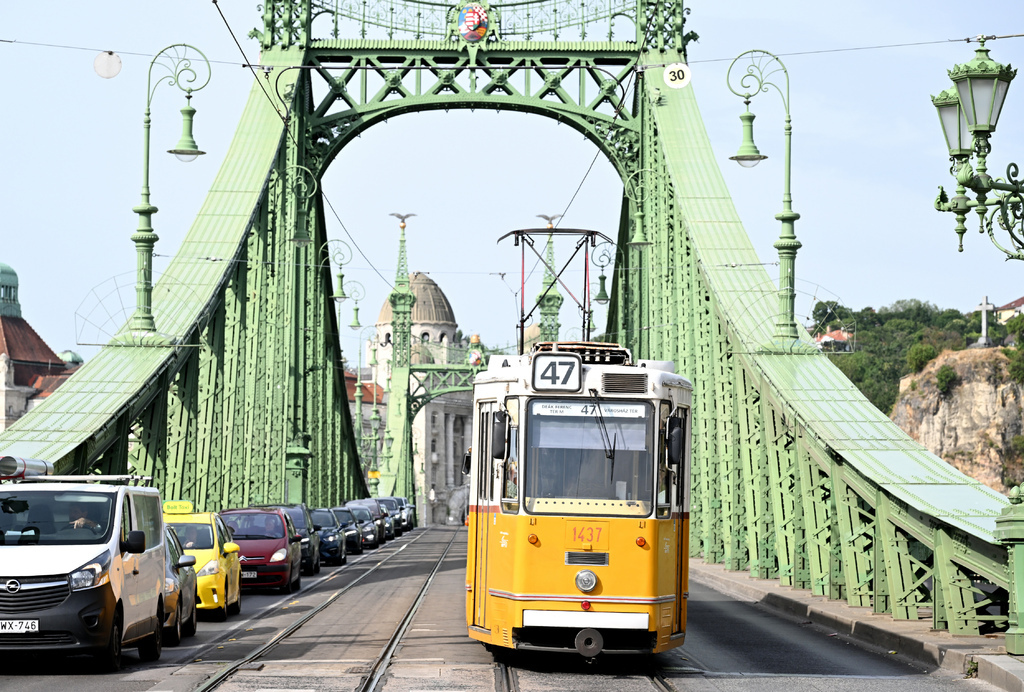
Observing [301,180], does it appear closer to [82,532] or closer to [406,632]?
[406,632]

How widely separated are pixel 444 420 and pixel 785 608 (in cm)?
13729

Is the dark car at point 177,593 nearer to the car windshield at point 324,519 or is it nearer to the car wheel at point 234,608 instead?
the car wheel at point 234,608

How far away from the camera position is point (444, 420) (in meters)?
160

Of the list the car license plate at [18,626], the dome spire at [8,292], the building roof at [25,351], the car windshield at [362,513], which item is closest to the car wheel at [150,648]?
the car license plate at [18,626]

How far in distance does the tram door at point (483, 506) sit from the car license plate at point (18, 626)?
4198mm

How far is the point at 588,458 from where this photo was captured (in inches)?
600

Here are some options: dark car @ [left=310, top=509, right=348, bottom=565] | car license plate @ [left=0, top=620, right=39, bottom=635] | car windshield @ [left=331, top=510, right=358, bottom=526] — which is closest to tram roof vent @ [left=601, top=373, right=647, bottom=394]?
car license plate @ [left=0, top=620, right=39, bottom=635]

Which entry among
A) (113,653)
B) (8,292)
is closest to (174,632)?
(113,653)

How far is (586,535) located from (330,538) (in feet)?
76.3

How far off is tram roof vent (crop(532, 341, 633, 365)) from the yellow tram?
0.19ft

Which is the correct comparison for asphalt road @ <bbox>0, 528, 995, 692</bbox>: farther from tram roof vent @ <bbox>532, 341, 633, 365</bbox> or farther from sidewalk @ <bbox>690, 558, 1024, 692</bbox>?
tram roof vent @ <bbox>532, 341, 633, 365</bbox>

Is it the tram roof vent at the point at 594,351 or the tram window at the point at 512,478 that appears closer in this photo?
the tram window at the point at 512,478

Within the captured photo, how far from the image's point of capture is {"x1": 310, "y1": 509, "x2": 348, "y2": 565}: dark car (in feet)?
123

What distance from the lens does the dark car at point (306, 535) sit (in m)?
32.6
